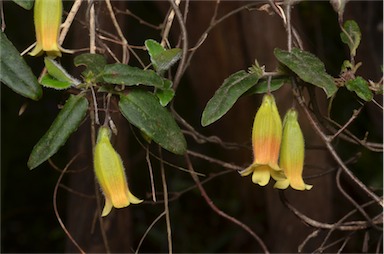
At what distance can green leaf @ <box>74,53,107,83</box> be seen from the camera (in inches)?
39.8

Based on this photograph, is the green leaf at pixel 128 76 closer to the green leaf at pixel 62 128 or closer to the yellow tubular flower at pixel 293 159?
the green leaf at pixel 62 128

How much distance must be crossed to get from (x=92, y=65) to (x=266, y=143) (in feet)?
0.85

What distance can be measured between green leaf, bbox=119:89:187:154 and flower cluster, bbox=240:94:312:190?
0.10m

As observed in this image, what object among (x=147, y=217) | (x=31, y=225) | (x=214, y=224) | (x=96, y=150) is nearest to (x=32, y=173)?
(x=31, y=225)

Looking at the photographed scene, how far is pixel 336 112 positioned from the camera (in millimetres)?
2973

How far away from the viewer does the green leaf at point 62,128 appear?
1.01 metres

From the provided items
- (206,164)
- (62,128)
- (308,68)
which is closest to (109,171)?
(62,128)

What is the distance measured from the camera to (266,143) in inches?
40.1

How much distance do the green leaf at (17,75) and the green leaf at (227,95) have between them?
0.75 feet

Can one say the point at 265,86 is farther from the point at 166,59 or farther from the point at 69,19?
the point at 69,19

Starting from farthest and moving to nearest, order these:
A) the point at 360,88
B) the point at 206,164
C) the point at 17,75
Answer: the point at 206,164, the point at 360,88, the point at 17,75

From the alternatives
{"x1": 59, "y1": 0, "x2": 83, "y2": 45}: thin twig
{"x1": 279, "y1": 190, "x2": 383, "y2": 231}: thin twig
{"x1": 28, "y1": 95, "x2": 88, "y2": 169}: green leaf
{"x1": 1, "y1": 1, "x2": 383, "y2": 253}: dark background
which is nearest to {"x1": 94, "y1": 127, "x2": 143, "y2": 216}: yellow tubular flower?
{"x1": 28, "y1": 95, "x2": 88, "y2": 169}: green leaf

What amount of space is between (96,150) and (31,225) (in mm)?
2583

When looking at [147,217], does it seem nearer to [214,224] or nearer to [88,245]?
[214,224]
